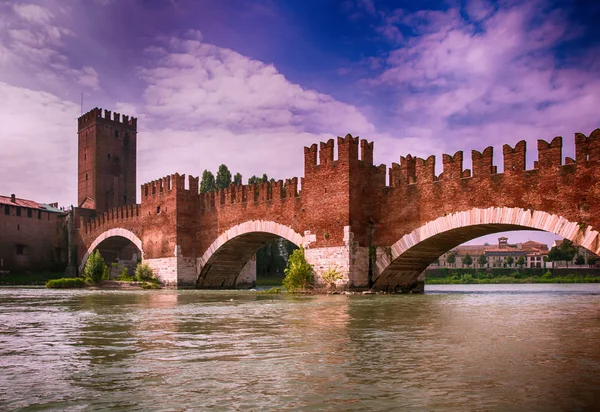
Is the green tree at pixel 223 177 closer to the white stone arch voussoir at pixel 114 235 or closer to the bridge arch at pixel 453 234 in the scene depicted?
the white stone arch voussoir at pixel 114 235

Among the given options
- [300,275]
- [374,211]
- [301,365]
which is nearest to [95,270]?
[300,275]

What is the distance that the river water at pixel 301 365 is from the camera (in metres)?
4.47

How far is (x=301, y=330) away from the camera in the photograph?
30.0ft

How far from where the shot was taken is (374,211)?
21938 millimetres

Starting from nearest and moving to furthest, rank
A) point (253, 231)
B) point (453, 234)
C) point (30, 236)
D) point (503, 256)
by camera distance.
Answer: point (453, 234)
point (253, 231)
point (30, 236)
point (503, 256)

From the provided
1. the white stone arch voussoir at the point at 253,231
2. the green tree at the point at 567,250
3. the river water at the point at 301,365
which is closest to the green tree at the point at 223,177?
the white stone arch voussoir at the point at 253,231

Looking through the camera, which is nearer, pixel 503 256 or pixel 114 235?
pixel 114 235

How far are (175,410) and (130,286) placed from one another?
28874 mm

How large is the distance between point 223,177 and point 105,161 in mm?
14580

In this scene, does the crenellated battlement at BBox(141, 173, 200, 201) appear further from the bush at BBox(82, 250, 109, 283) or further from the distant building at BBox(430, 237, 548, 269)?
the distant building at BBox(430, 237, 548, 269)

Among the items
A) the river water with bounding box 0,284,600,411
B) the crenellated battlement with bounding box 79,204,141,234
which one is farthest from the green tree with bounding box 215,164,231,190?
the river water with bounding box 0,284,600,411

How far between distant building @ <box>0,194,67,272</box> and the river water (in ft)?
129

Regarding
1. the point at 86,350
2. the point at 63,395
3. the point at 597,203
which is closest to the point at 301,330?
the point at 86,350

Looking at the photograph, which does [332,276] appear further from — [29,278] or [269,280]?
[29,278]
